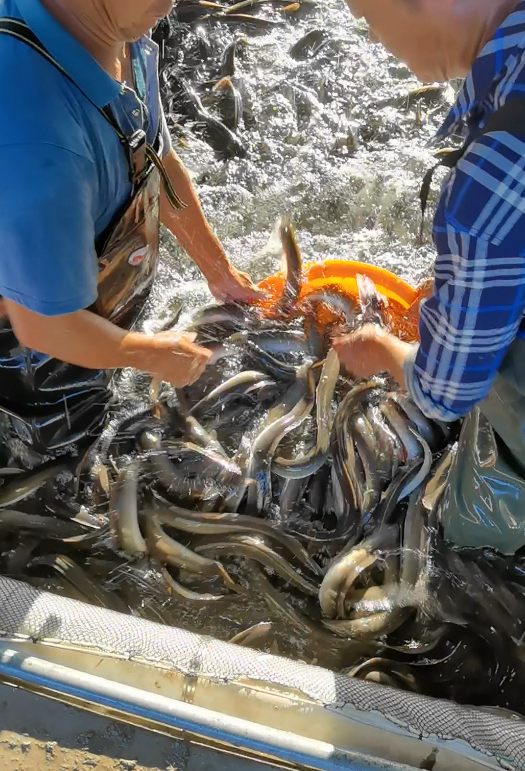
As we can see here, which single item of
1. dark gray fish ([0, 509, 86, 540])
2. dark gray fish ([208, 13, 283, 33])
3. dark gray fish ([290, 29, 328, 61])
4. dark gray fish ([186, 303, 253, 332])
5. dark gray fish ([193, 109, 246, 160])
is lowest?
dark gray fish ([0, 509, 86, 540])

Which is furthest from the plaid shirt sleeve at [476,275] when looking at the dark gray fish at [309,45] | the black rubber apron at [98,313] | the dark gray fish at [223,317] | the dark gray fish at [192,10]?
the dark gray fish at [192,10]

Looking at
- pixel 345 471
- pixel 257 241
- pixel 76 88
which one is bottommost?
pixel 345 471

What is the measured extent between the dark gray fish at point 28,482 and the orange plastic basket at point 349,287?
101cm

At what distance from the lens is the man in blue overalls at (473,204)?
939 mm

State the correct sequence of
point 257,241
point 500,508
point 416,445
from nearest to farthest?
point 500,508 → point 416,445 → point 257,241

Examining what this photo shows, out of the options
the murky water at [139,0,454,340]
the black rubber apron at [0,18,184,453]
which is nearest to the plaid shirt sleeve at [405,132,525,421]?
the black rubber apron at [0,18,184,453]

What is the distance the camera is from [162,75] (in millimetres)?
3895

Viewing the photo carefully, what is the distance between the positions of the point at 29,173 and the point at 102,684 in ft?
3.88

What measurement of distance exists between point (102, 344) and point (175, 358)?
0.23m

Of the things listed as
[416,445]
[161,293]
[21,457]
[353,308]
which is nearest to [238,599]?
[416,445]

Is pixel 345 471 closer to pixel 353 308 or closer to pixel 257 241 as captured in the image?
pixel 353 308

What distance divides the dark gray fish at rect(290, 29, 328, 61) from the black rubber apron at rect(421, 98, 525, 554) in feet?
8.29

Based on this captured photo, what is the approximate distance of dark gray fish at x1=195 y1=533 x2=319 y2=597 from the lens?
2104mm

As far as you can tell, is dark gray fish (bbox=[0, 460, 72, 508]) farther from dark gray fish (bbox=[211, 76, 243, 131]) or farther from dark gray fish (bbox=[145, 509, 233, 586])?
dark gray fish (bbox=[211, 76, 243, 131])
